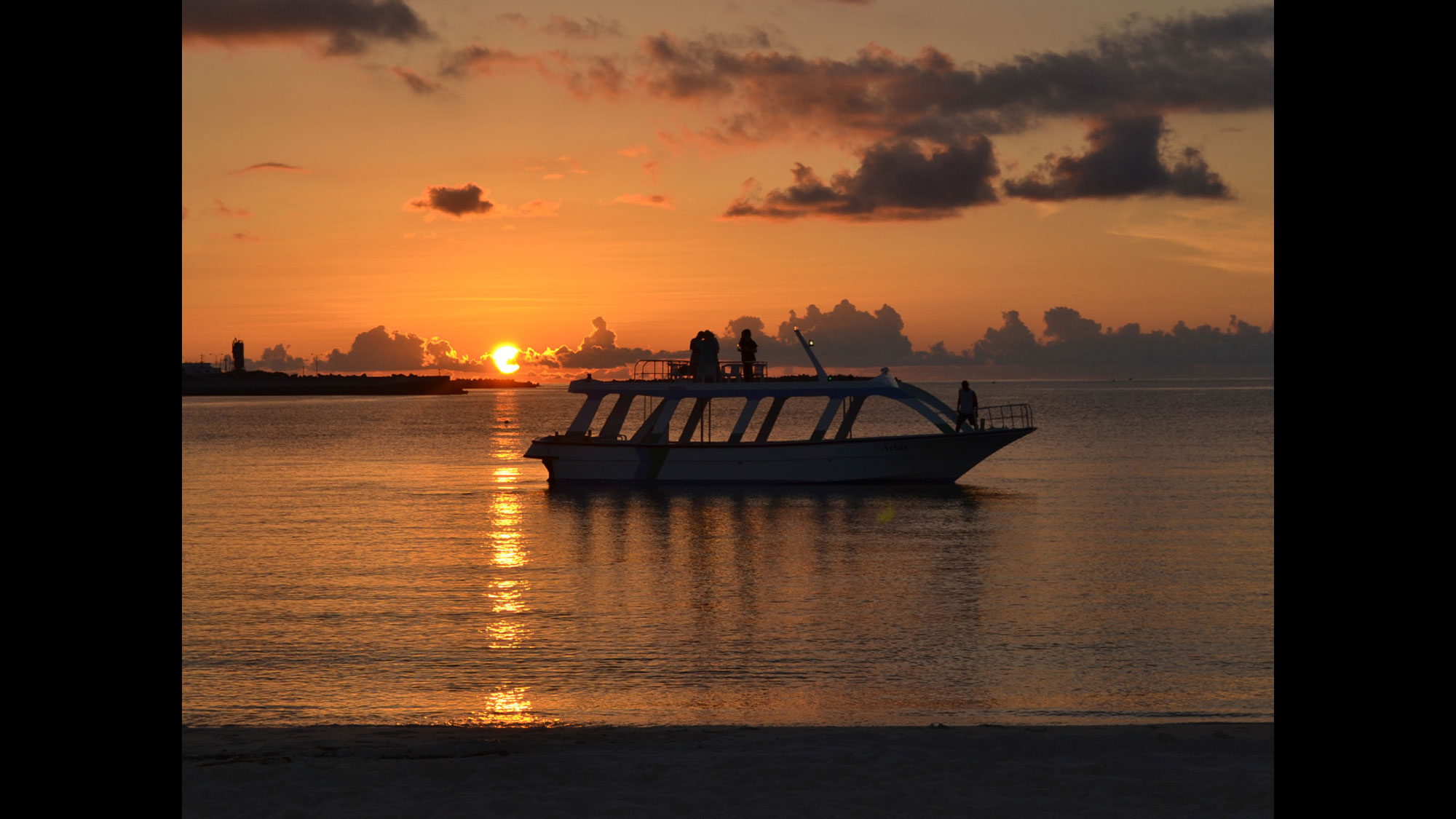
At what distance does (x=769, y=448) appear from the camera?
35781mm

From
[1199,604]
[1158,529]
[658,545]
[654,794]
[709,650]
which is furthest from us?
[1158,529]

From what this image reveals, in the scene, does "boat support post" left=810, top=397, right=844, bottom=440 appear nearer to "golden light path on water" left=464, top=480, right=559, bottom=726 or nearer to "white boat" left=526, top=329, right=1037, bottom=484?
"white boat" left=526, top=329, right=1037, bottom=484

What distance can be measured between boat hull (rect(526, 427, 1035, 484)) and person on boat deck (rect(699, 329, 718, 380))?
2.27m

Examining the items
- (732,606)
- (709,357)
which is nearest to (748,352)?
(709,357)

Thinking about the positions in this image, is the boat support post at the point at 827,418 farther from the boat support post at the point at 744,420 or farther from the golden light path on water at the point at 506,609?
the golden light path on water at the point at 506,609

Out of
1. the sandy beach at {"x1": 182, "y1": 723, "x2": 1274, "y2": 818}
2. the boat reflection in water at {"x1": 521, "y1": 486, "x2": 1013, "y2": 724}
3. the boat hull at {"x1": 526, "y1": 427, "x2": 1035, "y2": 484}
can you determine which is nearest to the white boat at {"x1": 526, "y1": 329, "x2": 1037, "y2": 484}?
the boat hull at {"x1": 526, "y1": 427, "x2": 1035, "y2": 484}

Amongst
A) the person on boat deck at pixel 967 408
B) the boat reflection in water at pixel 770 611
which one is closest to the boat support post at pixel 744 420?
the boat reflection in water at pixel 770 611

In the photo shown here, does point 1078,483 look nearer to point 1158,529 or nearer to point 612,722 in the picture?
point 1158,529

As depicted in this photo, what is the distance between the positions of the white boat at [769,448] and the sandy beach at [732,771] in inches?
998

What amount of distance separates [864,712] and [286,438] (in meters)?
87.5

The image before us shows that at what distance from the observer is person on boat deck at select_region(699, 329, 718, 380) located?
1422 inches

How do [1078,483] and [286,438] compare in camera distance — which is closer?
[1078,483]
